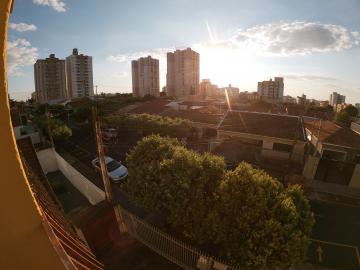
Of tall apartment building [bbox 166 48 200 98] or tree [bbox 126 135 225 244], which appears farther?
tall apartment building [bbox 166 48 200 98]

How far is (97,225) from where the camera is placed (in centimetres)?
1086

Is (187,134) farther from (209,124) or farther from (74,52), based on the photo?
(74,52)

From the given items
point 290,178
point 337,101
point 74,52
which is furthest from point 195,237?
point 337,101

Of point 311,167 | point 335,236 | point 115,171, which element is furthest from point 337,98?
point 115,171

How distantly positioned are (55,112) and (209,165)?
47.6m

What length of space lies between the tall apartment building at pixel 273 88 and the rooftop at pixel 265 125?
280ft

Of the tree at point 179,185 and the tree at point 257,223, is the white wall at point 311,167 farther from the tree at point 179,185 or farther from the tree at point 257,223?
the tree at point 179,185

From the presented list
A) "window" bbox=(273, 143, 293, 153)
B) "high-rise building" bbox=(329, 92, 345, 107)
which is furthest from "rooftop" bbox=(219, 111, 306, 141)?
"high-rise building" bbox=(329, 92, 345, 107)

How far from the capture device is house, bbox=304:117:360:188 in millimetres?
20156

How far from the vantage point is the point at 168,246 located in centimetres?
1130

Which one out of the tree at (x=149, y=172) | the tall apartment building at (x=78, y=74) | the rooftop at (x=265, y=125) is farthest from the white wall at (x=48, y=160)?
the tall apartment building at (x=78, y=74)

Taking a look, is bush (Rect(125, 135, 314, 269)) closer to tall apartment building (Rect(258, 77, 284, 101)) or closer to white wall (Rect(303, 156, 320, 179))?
white wall (Rect(303, 156, 320, 179))

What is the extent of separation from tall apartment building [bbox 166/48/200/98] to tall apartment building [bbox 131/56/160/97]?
4818mm

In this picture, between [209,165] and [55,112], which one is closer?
[209,165]
